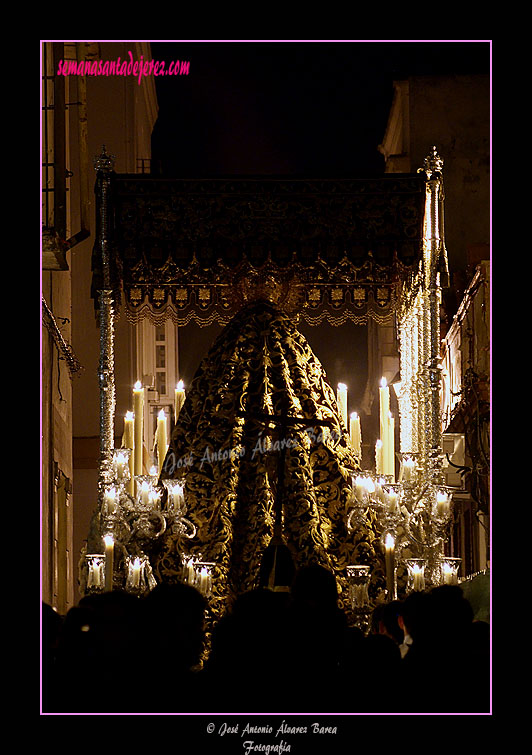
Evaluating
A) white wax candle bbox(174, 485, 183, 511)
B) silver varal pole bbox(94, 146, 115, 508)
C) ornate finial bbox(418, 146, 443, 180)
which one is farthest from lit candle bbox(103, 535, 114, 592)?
ornate finial bbox(418, 146, 443, 180)

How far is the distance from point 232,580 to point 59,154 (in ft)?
15.6

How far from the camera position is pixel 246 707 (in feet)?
18.1

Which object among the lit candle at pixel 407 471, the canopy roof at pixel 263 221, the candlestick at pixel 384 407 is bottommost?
the lit candle at pixel 407 471

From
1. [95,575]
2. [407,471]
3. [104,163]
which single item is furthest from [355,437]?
[104,163]

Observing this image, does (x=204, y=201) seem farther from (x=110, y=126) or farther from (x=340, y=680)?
(x=110, y=126)

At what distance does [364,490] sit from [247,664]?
446 centimetres

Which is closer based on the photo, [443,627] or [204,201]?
[443,627]

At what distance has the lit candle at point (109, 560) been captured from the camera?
915 cm

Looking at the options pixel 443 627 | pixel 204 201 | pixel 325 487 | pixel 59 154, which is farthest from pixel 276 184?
pixel 443 627

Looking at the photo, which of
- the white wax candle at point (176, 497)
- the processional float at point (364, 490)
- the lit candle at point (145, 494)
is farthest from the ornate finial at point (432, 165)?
the lit candle at point (145, 494)

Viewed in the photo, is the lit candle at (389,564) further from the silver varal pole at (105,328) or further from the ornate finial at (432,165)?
the ornate finial at (432,165)

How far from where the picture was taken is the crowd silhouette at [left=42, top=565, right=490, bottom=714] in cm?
552

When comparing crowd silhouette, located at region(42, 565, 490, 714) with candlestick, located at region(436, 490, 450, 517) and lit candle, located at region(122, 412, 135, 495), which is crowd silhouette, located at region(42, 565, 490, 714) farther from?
lit candle, located at region(122, 412, 135, 495)

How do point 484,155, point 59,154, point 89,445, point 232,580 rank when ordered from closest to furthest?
point 232,580 → point 59,154 → point 89,445 → point 484,155
